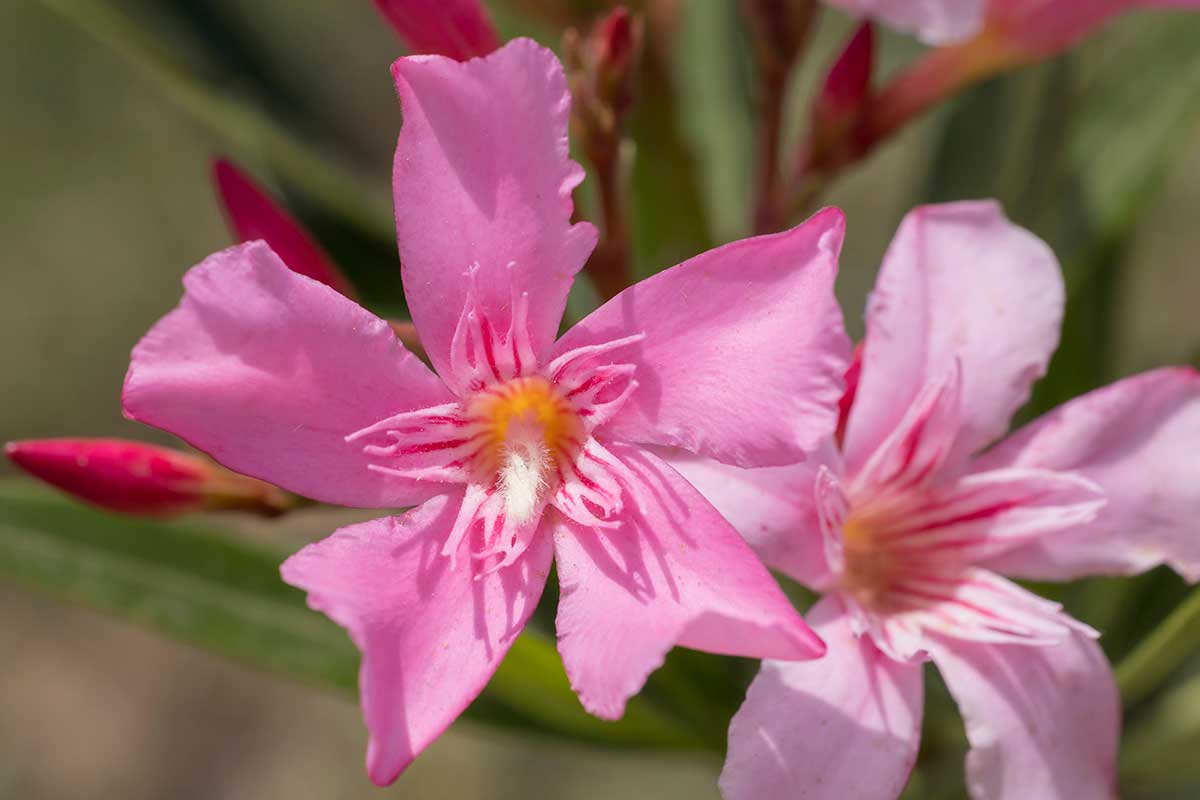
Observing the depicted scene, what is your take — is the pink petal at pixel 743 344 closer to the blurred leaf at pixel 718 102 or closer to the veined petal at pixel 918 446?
the veined petal at pixel 918 446

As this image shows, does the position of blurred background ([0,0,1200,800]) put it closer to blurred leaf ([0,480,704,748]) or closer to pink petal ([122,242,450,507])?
blurred leaf ([0,480,704,748])

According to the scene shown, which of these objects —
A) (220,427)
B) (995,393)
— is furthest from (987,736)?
(220,427)

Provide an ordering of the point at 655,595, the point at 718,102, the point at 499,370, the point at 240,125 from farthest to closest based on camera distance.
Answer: the point at 718,102 < the point at 240,125 < the point at 499,370 < the point at 655,595

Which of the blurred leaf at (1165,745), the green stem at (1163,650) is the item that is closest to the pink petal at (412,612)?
the green stem at (1163,650)

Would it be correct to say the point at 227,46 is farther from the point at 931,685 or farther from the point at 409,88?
the point at 931,685

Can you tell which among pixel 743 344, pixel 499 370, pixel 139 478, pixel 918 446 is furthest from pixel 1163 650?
pixel 139 478

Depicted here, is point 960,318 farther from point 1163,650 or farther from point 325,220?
point 325,220
